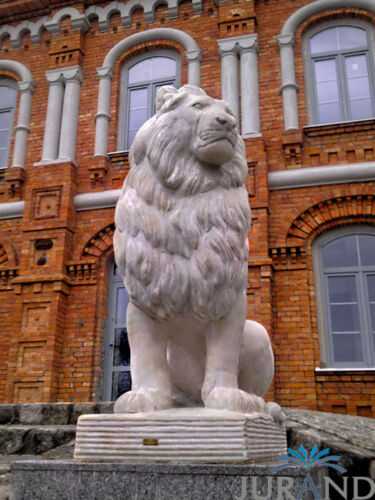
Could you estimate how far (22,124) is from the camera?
977 centimetres

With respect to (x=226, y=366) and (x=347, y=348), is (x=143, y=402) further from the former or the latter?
(x=347, y=348)

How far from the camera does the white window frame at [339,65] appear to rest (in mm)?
8695

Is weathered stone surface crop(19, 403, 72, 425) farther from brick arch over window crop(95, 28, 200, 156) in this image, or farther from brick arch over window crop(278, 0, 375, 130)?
brick arch over window crop(278, 0, 375, 130)

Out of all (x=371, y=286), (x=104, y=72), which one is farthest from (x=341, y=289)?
(x=104, y=72)

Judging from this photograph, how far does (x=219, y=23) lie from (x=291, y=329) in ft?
17.8

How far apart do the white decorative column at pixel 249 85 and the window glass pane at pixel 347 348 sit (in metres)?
3.40

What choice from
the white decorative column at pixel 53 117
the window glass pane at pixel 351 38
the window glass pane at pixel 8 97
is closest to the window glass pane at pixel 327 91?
the window glass pane at pixel 351 38

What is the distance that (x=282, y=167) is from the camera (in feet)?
27.0

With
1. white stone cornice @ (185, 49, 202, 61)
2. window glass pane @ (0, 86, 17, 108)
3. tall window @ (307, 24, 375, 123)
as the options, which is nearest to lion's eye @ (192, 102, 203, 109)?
tall window @ (307, 24, 375, 123)

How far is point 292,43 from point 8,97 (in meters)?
5.58

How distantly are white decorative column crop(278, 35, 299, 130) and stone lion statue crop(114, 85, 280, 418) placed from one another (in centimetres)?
632

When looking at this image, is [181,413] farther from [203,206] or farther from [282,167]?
[282,167]

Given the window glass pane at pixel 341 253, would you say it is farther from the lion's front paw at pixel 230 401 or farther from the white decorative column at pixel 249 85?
the lion's front paw at pixel 230 401

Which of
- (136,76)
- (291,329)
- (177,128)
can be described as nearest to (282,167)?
(291,329)
